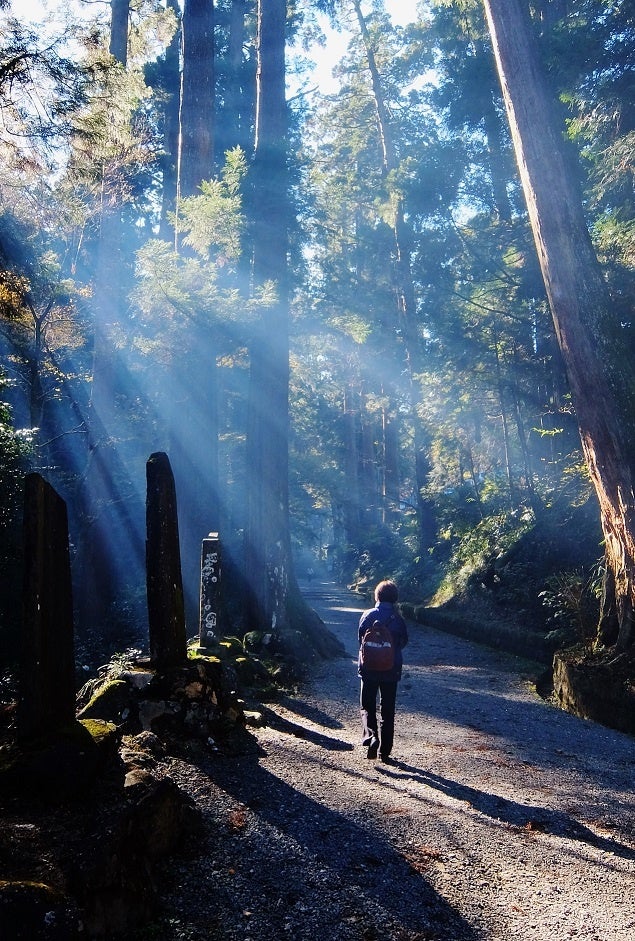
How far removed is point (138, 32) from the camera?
2053cm

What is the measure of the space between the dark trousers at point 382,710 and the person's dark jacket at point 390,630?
0.07 metres

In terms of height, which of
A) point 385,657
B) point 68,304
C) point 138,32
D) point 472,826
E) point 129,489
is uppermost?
point 138,32

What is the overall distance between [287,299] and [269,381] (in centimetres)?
179

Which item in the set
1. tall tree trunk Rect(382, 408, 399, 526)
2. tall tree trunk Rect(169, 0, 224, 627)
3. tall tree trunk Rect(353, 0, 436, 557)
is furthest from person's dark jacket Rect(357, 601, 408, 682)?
tall tree trunk Rect(382, 408, 399, 526)

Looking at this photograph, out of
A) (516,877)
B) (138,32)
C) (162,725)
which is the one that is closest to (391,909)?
(516,877)

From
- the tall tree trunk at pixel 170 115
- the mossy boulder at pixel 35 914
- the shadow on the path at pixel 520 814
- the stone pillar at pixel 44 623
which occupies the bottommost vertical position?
the shadow on the path at pixel 520 814

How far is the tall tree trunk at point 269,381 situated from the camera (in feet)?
39.3

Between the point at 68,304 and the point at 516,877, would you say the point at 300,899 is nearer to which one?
the point at 516,877

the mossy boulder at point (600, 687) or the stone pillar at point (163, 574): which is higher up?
the stone pillar at point (163, 574)

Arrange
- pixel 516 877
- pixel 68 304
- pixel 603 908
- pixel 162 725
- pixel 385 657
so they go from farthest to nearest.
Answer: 1. pixel 68 304
2. pixel 385 657
3. pixel 162 725
4. pixel 516 877
5. pixel 603 908

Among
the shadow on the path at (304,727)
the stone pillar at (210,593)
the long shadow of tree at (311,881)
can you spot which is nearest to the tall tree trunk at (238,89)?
the stone pillar at (210,593)

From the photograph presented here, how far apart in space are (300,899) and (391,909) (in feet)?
1.58

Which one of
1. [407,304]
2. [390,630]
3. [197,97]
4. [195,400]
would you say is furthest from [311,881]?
[407,304]

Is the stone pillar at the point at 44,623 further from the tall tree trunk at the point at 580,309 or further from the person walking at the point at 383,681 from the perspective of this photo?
the tall tree trunk at the point at 580,309
